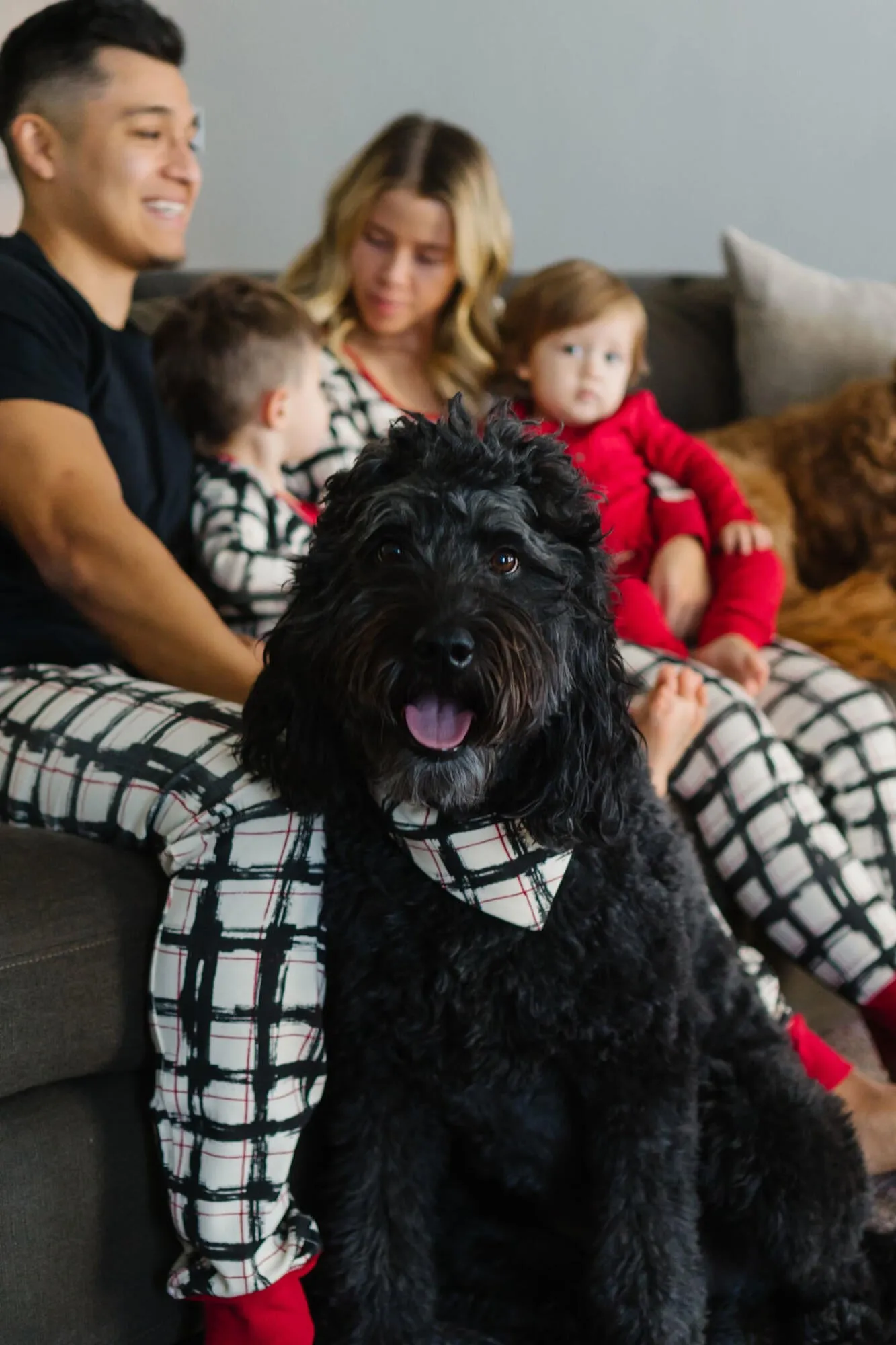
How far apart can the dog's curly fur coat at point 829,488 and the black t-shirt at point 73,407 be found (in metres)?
1.10

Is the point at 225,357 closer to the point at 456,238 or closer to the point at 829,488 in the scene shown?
the point at 456,238

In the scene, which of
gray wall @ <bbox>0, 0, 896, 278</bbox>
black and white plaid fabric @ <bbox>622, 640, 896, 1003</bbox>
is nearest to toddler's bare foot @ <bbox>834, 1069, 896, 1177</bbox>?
black and white plaid fabric @ <bbox>622, 640, 896, 1003</bbox>

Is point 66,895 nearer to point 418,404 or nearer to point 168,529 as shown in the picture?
point 168,529

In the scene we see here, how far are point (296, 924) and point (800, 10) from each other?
3.00 metres

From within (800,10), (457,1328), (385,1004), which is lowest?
(457,1328)

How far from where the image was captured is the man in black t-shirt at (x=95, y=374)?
1.46m

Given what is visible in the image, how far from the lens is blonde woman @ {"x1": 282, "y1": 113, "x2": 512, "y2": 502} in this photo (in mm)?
2150

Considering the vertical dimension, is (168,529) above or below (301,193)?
below

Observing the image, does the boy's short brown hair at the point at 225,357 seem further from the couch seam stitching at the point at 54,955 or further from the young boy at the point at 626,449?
the couch seam stitching at the point at 54,955

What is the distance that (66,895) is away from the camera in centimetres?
117

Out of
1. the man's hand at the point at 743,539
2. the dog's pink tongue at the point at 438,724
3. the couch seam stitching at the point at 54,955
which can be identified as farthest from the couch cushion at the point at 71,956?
the man's hand at the point at 743,539

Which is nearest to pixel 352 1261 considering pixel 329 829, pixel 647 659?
pixel 329 829

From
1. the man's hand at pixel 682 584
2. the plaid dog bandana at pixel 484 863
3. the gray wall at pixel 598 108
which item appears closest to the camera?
the plaid dog bandana at pixel 484 863

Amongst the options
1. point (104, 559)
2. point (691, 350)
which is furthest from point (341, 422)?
point (691, 350)
